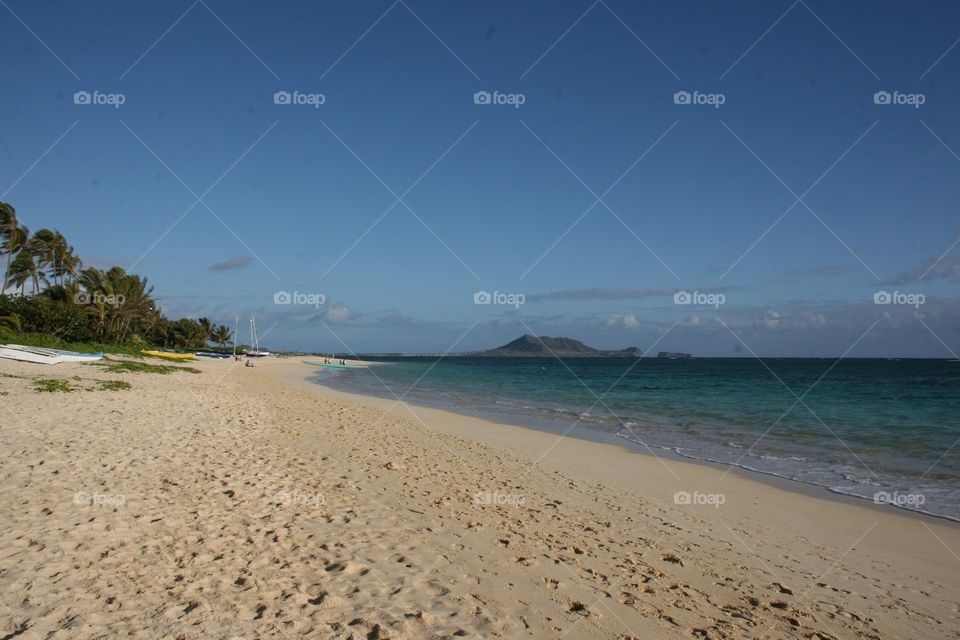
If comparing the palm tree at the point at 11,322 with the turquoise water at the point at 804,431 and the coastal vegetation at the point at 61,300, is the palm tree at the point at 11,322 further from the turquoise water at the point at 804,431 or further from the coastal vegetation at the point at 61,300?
the turquoise water at the point at 804,431

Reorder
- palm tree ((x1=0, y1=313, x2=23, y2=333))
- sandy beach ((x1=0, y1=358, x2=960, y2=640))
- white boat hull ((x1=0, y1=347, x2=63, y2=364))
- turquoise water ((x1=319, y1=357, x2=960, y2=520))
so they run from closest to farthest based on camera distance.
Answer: sandy beach ((x1=0, y1=358, x2=960, y2=640))
turquoise water ((x1=319, y1=357, x2=960, y2=520))
white boat hull ((x1=0, y1=347, x2=63, y2=364))
palm tree ((x1=0, y1=313, x2=23, y2=333))

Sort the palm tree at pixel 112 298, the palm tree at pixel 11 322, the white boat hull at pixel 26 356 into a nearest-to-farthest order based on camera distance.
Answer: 1. the white boat hull at pixel 26 356
2. the palm tree at pixel 11 322
3. the palm tree at pixel 112 298

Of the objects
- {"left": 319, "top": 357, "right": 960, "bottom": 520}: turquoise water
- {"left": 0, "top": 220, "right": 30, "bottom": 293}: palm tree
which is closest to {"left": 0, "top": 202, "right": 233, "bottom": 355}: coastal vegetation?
{"left": 0, "top": 220, "right": 30, "bottom": 293}: palm tree

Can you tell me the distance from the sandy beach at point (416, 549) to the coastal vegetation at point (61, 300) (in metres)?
33.5

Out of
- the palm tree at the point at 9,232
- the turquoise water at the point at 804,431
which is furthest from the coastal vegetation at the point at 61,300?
the turquoise water at the point at 804,431

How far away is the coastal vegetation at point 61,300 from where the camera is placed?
39.1 m

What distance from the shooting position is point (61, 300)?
45.7 m

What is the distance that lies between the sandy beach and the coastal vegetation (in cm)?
3347

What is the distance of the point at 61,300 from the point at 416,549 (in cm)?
5243

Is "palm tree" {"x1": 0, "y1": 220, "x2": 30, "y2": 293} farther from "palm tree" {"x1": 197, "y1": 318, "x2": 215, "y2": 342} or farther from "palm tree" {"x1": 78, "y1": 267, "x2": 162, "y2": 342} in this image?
"palm tree" {"x1": 197, "y1": 318, "x2": 215, "y2": 342}

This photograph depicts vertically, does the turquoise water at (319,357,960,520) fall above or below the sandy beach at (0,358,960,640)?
above

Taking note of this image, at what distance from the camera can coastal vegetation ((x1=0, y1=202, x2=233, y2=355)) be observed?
128 ft

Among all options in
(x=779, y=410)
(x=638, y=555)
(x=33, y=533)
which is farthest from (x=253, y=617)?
(x=779, y=410)

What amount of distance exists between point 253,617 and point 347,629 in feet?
2.27
